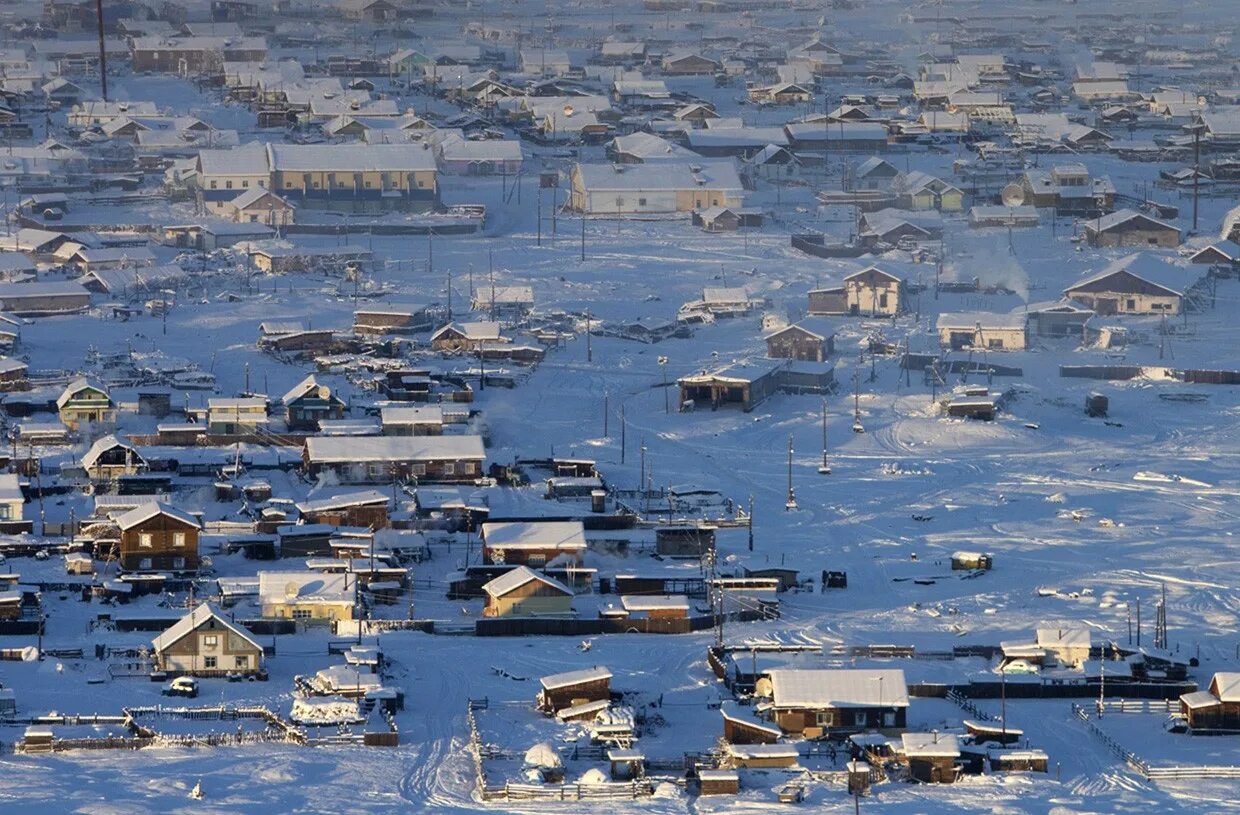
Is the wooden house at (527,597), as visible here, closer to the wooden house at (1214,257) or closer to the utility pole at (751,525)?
the utility pole at (751,525)

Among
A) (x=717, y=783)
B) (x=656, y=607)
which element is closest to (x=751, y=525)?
(x=656, y=607)

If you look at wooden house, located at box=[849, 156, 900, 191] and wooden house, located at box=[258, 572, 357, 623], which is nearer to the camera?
wooden house, located at box=[258, 572, 357, 623]

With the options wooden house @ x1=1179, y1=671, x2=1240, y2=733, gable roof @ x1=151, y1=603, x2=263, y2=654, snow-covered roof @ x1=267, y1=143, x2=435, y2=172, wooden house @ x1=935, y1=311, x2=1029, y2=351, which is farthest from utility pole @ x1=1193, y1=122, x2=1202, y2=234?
gable roof @ x1=151, y1=603, x2=263, y2=654

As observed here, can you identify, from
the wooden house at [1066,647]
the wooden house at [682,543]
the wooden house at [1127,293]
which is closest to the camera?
the wooden house at [1066,647]

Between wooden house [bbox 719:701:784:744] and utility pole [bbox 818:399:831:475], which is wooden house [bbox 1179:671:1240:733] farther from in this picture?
utility pole [bbox 818:399:831:475]

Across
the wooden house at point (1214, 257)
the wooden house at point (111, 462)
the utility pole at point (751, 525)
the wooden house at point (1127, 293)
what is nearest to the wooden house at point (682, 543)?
the utility pole at point (751, 525)

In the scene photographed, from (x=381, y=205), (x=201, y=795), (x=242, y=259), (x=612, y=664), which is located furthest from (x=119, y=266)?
(x=201, y=795)

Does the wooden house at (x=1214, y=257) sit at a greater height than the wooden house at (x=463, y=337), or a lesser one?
greater
